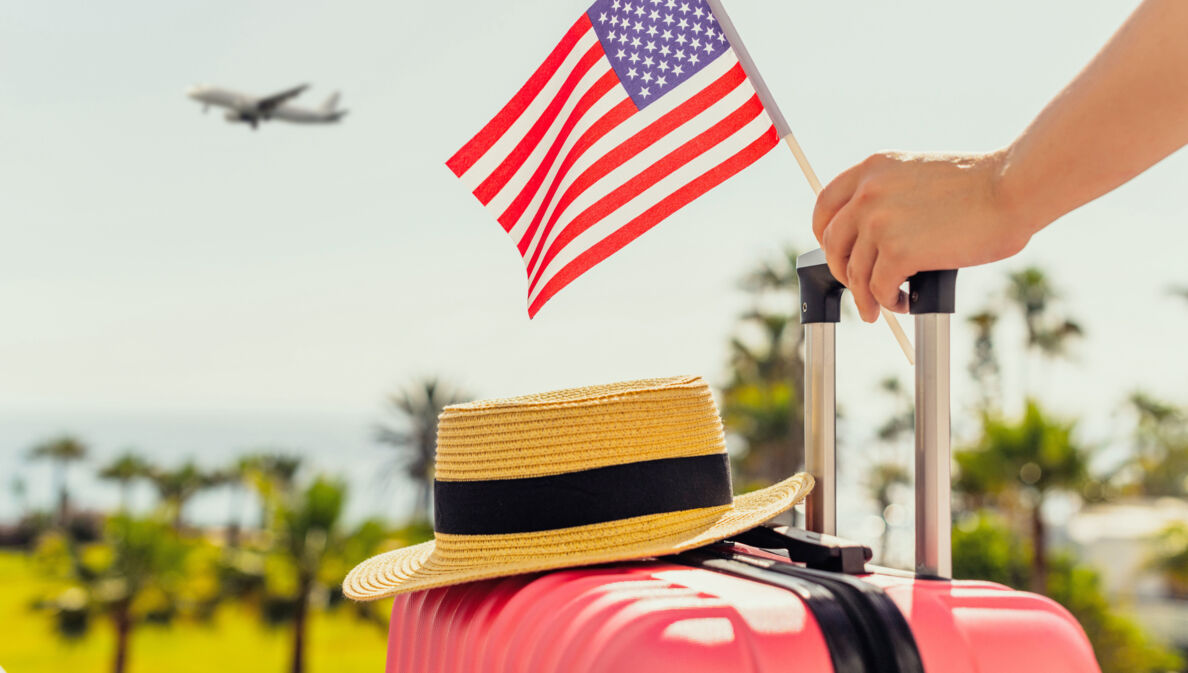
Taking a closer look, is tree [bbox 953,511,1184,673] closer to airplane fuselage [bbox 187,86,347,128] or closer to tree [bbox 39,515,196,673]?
tree [bbox 39,515,196,673]

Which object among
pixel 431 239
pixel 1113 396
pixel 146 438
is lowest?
pixel 146 438

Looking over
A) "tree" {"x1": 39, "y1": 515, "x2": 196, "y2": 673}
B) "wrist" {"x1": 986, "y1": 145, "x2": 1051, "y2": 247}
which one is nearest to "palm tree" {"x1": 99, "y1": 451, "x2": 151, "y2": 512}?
"tree" {"x1": 39, "y1": 515, "x2": 196, "y2": 673}

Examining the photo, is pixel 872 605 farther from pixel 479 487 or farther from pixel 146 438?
pixel 146 438

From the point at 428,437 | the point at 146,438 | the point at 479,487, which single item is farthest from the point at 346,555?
the point at 146,438

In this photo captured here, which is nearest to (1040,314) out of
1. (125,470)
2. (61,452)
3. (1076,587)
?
(1076,587)

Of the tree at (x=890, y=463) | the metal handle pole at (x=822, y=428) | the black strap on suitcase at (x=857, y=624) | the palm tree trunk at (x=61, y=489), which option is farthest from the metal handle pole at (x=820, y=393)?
the palm tree trunk at (x=61, y=489)

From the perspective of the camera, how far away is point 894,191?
2.86 ft

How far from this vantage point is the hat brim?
1.01m

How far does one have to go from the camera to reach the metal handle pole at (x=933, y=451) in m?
1.01

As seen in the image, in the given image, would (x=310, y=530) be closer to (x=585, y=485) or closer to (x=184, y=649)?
(x=585, y=485)

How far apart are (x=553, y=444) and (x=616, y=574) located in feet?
0.57

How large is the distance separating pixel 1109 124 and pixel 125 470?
53594 mm

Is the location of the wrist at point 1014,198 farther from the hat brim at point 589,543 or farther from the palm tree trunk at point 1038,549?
the palm tree trunk at point 1038,549

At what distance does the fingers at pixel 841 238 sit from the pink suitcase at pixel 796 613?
0.37 feet
